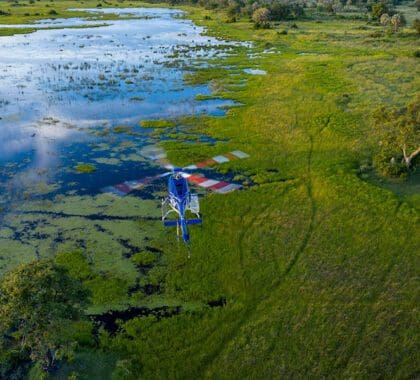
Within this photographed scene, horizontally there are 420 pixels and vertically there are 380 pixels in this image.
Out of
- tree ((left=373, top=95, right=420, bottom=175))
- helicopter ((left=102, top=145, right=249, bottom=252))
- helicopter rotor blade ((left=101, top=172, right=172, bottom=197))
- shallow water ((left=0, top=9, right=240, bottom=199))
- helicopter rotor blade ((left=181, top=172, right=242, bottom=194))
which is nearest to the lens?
helicopter ((left=102, top=145, right=249, bottom=252))

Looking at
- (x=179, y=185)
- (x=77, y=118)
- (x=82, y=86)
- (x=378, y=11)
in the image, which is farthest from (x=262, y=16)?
(x=179, y=185)

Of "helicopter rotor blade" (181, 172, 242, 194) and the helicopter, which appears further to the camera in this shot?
"helicopter rotor blade" (181, 172, 242, 194)

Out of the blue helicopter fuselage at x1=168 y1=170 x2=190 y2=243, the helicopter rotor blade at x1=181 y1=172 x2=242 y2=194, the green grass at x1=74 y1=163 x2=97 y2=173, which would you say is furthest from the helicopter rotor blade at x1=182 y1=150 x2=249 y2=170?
the blue helicopter fuselage at x1=168 y1=170 x2=190 y2=243

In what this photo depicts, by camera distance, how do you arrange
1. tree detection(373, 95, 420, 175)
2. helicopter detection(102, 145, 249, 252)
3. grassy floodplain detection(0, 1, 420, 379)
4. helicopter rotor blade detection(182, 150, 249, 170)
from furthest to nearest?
helicopter rotor blade detection(182, 150, 249, 170) → tree detection(373, 95, 420, 175) → helicopter detection(102, 145, 249, 252) → grassy floodplain detection(0, 1, 420, 379)

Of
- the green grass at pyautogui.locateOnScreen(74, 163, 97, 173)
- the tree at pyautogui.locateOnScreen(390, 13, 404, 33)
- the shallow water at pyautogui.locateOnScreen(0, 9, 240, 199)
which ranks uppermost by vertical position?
the tree at pyautogui.locateOnScreen(390, 13, 404, 33)

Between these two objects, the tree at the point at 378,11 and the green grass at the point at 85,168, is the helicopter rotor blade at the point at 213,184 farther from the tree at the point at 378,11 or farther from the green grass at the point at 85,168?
the tree at the point at 378,11

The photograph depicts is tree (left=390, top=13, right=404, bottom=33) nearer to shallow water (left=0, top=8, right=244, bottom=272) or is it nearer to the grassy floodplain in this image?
shallow water (left=0, top=8, right=244, bottom=272)
